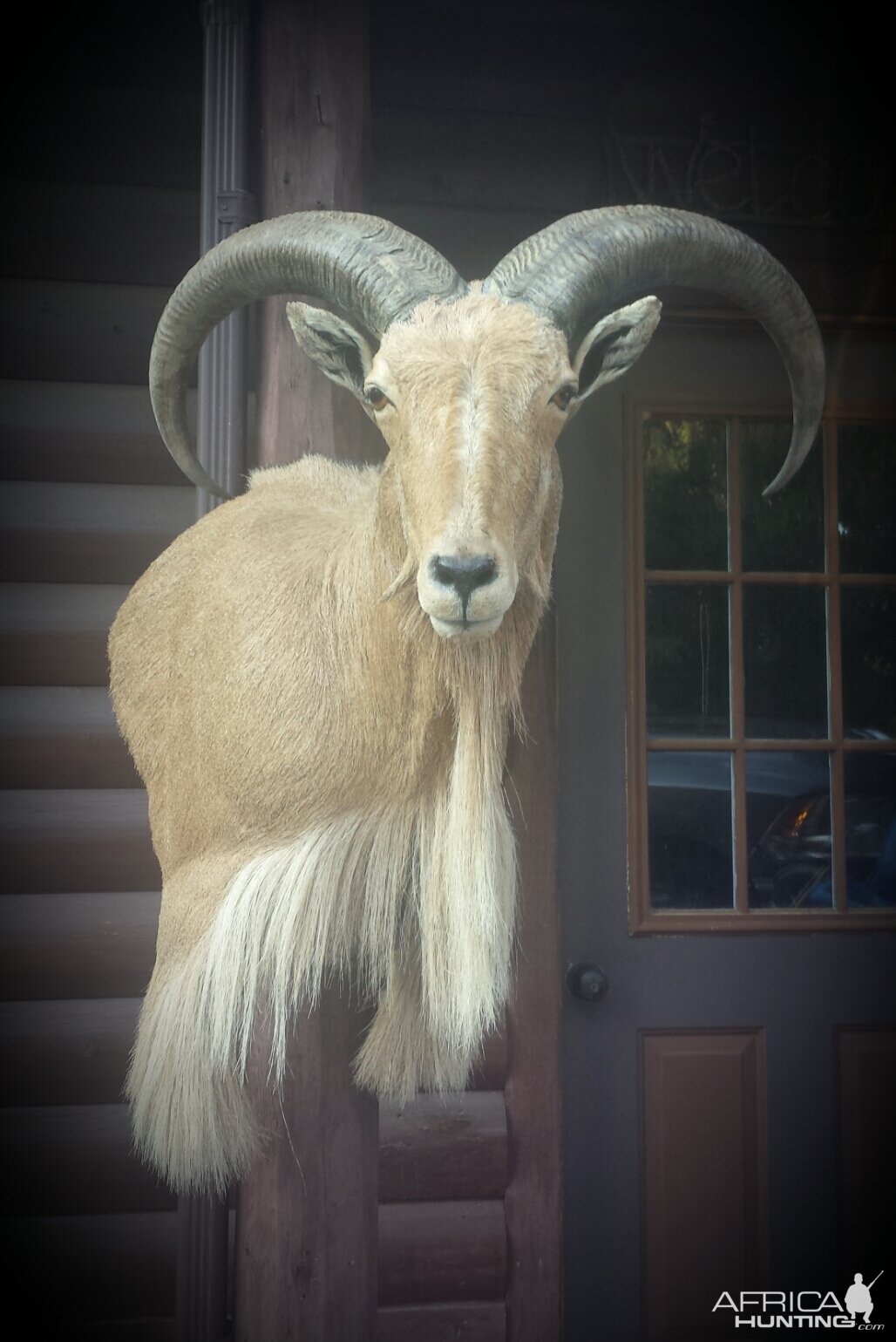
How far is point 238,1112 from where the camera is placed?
1.75 m

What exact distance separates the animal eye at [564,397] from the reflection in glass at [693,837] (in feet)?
3.88

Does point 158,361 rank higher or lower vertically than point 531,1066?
higher

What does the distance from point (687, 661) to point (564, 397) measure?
43.3 inches

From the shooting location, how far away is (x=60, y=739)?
2.22 m

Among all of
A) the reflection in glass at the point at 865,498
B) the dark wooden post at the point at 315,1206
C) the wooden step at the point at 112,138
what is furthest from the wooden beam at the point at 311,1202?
the wooden step at the point at 112,138

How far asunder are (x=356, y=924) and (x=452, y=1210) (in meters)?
1.13

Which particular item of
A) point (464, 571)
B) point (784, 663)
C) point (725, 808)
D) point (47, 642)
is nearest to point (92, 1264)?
point (47, 642)

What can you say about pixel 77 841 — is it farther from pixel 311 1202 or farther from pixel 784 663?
pixel 784 663

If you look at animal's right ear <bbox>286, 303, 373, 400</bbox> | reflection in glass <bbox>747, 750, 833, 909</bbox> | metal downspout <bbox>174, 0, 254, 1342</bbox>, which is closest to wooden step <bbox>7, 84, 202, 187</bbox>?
metal downspout <bbox>174, 0, 254, 1342</bbox>

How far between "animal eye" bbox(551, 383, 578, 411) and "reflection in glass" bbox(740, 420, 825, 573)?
1060 mm

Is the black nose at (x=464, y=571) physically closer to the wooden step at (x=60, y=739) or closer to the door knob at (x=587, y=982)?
the wooden step at (x=60, y=739)

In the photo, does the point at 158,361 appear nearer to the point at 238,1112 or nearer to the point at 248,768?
the point at 248,768

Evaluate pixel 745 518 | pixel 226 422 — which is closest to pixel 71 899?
pixel 226 422

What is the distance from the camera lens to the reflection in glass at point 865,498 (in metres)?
2.52
